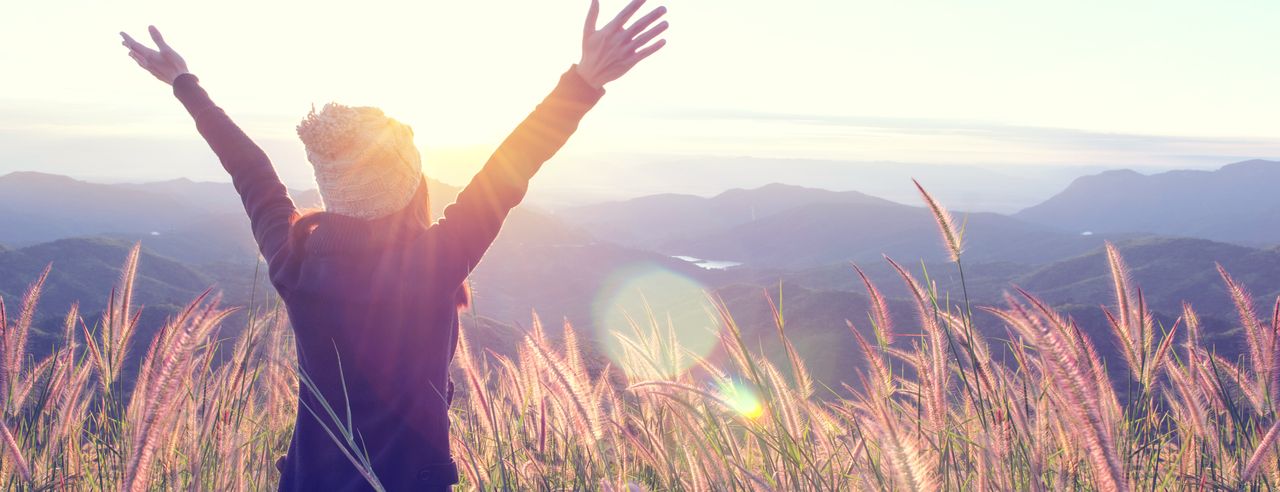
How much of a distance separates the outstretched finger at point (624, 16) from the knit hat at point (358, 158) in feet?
2.01

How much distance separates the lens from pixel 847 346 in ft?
93.2

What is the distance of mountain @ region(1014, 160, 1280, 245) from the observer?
461ft

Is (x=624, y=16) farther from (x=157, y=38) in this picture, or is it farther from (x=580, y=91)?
(x=157, y=38)

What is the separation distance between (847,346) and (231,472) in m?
27.2

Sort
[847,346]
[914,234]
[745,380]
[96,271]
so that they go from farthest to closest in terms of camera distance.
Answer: [914,234] → [96,271] → [847,346] → [745,380]

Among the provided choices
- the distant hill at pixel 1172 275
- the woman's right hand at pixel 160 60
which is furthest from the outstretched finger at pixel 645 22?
the distant hill at pixel 1172 275

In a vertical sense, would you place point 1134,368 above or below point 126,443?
above

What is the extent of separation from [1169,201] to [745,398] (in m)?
184

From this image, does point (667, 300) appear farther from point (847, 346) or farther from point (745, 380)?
point (745, 380)

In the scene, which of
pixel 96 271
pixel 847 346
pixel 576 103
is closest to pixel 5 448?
pixel 576 103

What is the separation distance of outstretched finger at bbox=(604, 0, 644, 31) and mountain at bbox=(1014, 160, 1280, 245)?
149 m

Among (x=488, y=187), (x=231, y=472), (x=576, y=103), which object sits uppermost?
(x=576, y=103)

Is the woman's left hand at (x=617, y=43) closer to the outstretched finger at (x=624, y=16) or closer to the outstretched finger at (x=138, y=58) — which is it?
the outstretched finger at (x=624, y=16)

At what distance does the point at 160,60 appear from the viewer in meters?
2.69
